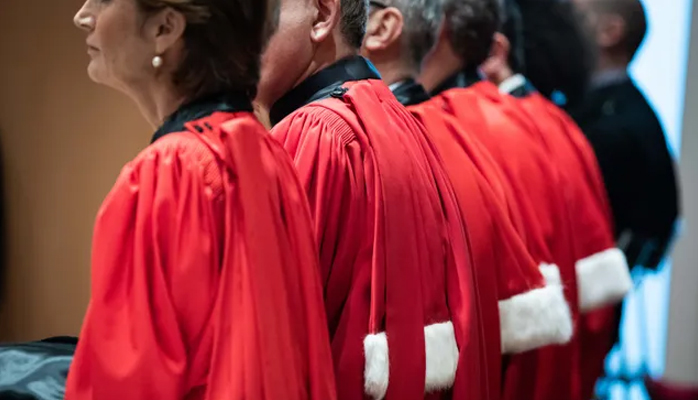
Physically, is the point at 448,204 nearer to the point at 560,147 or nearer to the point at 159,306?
the point at 159,306

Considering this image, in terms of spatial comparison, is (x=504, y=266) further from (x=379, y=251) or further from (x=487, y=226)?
(x=379, y=251)

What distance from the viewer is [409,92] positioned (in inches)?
61.0

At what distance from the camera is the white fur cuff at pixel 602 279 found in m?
1.71

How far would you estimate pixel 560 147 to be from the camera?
1788mm

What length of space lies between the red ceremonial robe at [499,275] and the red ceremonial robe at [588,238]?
9.9 inches

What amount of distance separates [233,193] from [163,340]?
16 centimetres

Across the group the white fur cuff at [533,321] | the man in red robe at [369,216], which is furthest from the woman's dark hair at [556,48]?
the man in red robe at [369,216]

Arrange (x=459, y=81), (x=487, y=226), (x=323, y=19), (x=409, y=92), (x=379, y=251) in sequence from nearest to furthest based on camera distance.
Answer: (x=379, y=251)
(x=323, y=19)
(x=487, y=226)
(x=409, y=92)
(x=459, y=81)

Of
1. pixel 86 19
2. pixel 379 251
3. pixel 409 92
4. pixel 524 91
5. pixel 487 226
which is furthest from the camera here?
pixel 524 91

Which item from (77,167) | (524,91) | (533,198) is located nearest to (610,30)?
(524,91)

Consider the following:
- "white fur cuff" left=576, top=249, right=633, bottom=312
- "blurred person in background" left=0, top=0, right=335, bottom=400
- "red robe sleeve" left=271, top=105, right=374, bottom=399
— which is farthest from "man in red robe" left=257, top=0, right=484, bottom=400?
"white fur cuff" left=576, top=249, right=633, bottom=312

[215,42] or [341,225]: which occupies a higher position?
[215,42]

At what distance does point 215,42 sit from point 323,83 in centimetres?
32

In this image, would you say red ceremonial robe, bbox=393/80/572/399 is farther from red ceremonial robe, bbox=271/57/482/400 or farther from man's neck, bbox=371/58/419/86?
red ceremonial robe, bbox=271/57/482/400
